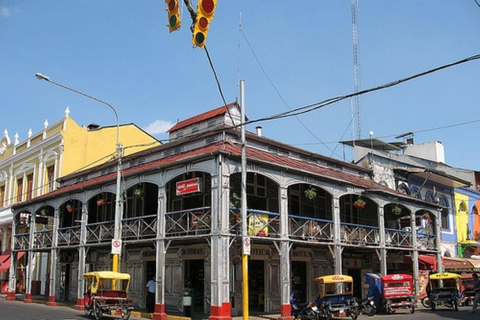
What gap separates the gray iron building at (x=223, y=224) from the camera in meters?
19.5

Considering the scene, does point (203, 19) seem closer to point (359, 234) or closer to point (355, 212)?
point (359, 234)

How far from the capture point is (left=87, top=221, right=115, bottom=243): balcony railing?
79.2 feet

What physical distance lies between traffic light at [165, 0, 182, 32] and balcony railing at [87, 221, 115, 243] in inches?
663

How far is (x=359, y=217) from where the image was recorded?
2908cm

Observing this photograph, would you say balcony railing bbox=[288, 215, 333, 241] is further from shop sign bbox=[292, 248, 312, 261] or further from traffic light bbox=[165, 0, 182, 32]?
traffic light bbox=[165, 0, 182, 32]

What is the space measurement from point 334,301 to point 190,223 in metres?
6.26

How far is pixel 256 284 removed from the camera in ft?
76.5

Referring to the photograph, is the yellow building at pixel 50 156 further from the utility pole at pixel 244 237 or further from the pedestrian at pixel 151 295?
the utility pole at pixel 244 237

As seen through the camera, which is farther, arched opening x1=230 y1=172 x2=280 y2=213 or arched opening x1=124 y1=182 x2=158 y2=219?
arched opening x1=124 y1=182 x2=158 y2=219

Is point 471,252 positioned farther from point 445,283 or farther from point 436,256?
point 445,283

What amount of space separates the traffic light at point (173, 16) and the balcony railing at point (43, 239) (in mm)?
21866

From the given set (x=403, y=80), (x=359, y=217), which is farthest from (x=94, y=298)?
(x=359, y=217)

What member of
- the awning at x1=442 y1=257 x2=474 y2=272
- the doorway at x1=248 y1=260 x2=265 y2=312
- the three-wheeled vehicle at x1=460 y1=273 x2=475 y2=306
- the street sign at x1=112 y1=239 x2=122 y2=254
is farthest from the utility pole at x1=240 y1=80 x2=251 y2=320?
the awning at x1=442 y1=257 x2=474 y2=272

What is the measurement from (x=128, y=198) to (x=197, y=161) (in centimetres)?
898
